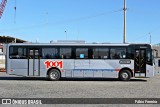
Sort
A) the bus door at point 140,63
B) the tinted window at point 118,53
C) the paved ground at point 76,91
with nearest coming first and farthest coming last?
1. the paved ground at point 76,91
2. the bus door at point 140,63
3. the tinted window at point 118,53

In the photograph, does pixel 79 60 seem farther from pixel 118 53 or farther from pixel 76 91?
pixel 76 91

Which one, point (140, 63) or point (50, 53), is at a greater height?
point (50, 53)

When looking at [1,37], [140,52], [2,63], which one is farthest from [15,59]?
[1,37]

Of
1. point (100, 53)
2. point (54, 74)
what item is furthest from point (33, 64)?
point (100, 53)

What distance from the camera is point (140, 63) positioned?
26.4 metres

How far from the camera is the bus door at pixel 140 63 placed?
2631 cm

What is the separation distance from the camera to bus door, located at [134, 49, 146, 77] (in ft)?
86.3

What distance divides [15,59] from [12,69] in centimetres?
80

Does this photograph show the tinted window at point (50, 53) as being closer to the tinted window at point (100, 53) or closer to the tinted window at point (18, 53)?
the tinted window at point (18, 53)

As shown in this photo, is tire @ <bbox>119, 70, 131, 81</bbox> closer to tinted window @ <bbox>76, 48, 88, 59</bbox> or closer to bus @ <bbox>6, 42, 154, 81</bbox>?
bus @ <bbox>6, 42, 154, 81</bbox>

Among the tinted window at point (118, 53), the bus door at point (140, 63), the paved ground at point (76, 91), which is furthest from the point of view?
the tinted window at point (118, 53)

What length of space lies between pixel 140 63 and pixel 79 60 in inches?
185

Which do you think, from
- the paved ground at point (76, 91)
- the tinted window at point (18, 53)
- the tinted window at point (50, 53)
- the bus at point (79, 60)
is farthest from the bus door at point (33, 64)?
the paved ground at point (76, 91)

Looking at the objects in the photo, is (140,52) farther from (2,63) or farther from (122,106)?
(2,63)
